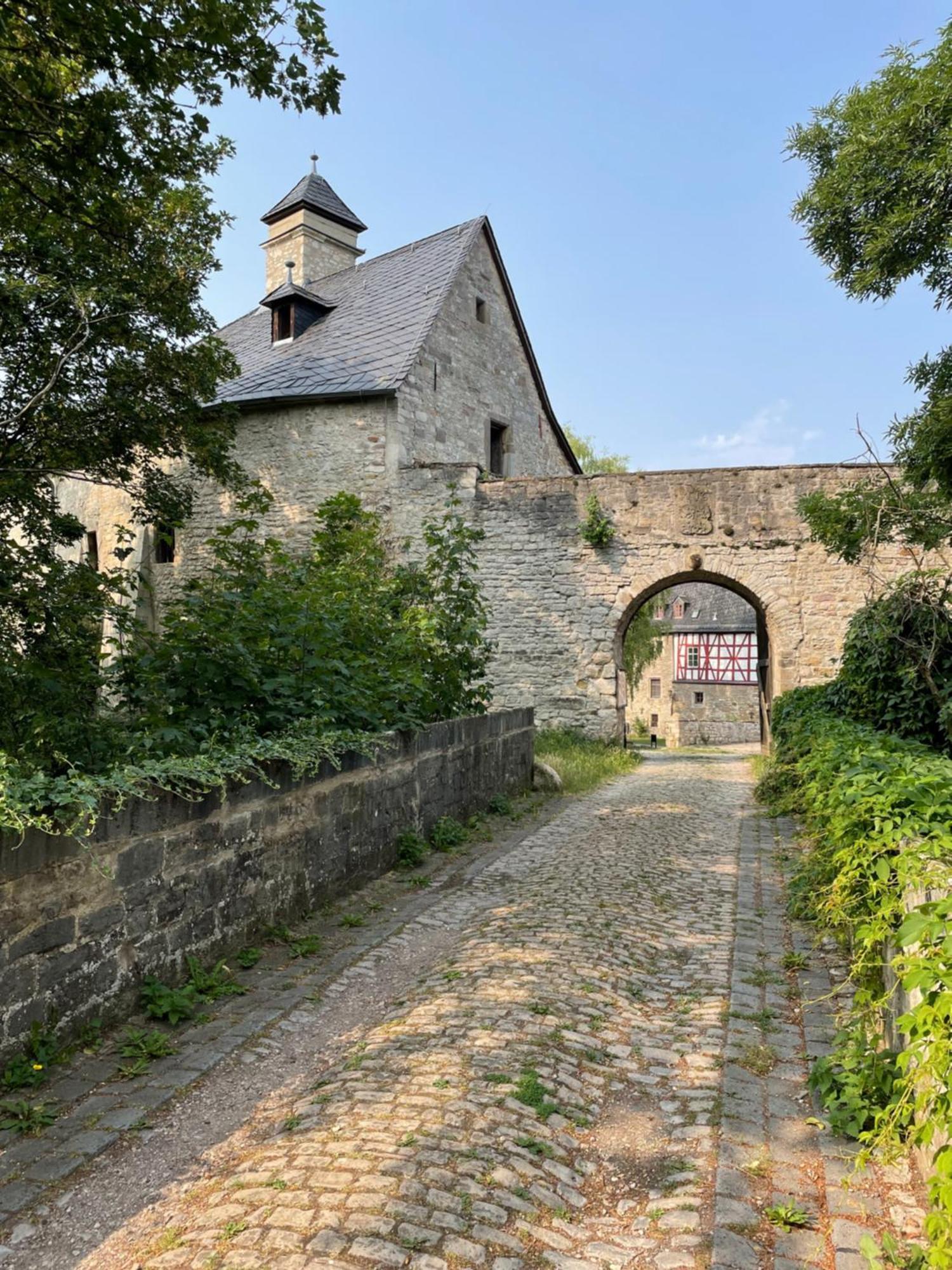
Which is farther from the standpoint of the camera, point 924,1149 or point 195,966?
point 195,966

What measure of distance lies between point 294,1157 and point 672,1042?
1650 millimetres

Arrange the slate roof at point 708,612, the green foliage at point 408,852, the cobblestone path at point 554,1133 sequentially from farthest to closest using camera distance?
1. the slate roof at point 708,612
2. the green foliage at point 408,852
3. the cobblestone path at point 554,1133

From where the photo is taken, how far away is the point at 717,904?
5398 mm

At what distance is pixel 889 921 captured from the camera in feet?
9.52

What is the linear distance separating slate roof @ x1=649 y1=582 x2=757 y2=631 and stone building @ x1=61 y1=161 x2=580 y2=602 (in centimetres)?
1601

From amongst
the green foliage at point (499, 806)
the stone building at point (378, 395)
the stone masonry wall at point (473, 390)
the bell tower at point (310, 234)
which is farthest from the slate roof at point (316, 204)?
the green foliage at point (499, 806)

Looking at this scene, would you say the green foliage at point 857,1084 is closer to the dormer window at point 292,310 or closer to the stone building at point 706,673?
the dormer window at point 292,310

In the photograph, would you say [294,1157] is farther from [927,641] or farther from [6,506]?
[6,506]

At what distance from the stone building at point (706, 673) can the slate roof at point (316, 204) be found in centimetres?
1883

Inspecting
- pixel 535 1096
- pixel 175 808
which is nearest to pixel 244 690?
pixel 175 808

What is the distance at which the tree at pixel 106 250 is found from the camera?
4.79 metres

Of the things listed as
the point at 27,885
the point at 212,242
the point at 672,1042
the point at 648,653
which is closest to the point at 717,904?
the point at 672,1042

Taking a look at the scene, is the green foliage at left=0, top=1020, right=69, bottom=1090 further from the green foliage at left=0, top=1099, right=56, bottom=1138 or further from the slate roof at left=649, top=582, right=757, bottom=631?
the slate roof at left=649, top=582, right=757, bottom=631

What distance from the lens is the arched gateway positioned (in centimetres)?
1345
